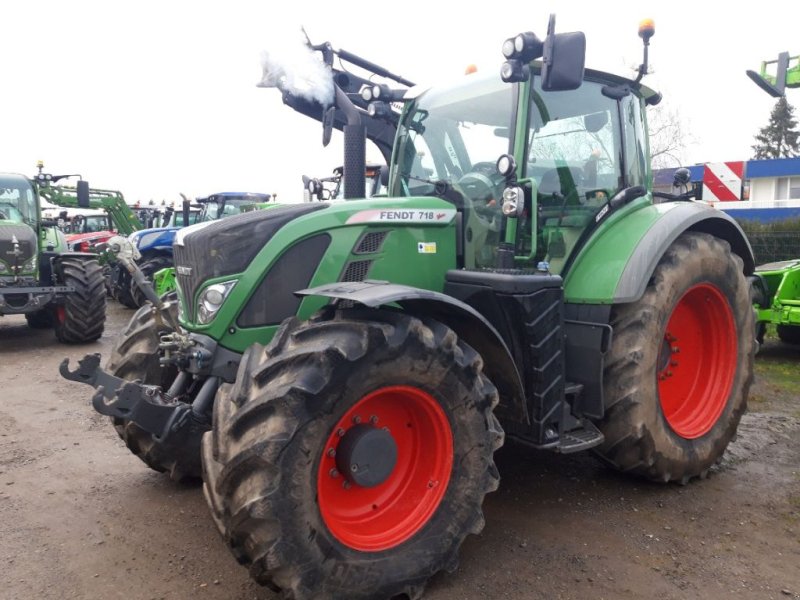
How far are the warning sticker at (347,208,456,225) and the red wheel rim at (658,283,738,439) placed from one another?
1.77 metres

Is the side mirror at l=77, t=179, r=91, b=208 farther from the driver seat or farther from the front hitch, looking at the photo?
the driver seat

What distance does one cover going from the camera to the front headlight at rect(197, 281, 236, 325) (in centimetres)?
328

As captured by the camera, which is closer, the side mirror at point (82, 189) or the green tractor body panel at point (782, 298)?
the green tractor body panel at point (782, 298)

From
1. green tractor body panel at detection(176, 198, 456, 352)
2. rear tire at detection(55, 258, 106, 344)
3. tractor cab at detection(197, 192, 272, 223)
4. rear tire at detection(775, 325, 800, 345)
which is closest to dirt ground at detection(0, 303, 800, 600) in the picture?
green tractor body panel at detection(176, 198, 456, 352)

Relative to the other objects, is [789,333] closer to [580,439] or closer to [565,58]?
[580,439]

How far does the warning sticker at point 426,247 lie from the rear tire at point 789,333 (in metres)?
6.29

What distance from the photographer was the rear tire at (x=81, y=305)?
9625mm

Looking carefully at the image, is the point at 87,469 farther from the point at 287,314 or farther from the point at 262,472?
the point at 262,472

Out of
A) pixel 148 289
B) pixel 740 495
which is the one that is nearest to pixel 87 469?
pixel 148 289

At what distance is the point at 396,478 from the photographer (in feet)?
10.4

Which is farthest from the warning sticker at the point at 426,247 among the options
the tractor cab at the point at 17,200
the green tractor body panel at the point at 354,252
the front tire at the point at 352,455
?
the tractor cab at the point at 17,200

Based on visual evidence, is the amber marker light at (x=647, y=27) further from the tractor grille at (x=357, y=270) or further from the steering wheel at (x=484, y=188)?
the tractor grille at (x=357, y=270)

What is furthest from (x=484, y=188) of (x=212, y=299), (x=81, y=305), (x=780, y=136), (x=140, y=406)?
(x=780, y=136)

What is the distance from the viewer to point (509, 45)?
3.48 meters
